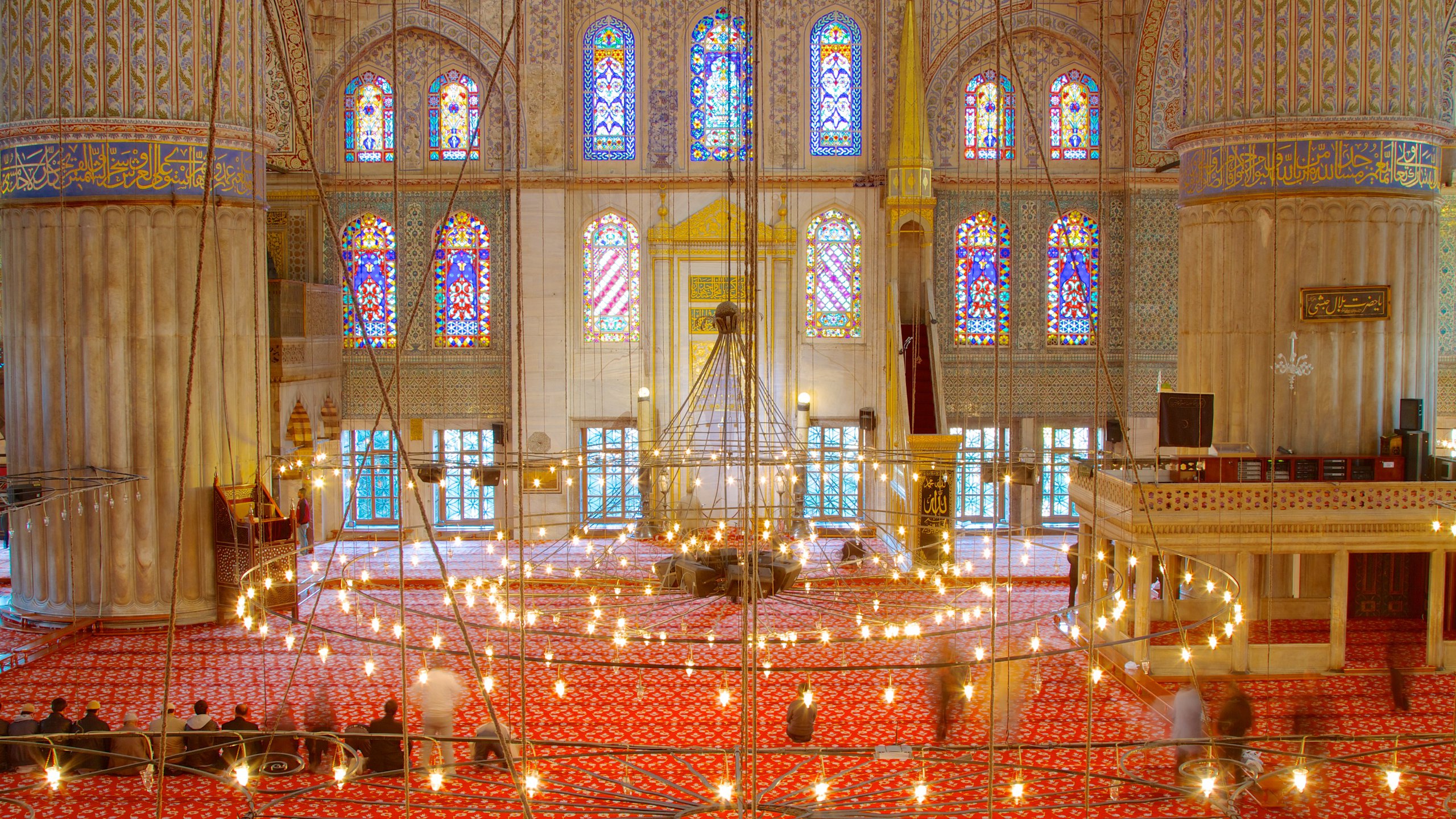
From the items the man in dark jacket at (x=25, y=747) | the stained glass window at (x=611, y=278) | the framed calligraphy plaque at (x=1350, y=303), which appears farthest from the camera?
the stained glass window at (x=611, y=278)

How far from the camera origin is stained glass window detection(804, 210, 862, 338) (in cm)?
1307

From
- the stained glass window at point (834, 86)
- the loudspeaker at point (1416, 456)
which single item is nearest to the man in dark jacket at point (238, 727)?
the loudspeaker at point (1416, 456)

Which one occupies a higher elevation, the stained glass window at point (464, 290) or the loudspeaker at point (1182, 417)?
the stained glass window at point (464, 290)

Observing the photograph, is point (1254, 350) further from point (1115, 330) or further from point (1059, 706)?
point (1115, 330)

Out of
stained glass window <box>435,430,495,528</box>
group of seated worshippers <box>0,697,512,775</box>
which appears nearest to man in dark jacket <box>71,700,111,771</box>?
group of seated worshippers <box>0,697,512,775</box>

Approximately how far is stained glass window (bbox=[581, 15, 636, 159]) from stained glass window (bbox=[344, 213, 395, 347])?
2.30 m

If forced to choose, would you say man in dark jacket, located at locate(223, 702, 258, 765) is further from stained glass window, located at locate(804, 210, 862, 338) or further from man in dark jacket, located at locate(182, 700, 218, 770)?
stained glass window, located at locate(804, 210, 862, 338)

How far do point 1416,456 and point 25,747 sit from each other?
8.60m

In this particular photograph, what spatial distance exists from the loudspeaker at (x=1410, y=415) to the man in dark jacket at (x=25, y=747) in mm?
8592

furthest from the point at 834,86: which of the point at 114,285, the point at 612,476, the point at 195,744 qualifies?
the point at 195,744

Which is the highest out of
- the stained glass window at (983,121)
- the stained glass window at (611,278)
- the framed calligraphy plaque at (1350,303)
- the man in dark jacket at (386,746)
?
the stained glass window at (983,121)

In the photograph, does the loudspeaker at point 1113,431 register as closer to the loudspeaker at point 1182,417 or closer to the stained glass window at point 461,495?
the loudspeaker at point 1182,417

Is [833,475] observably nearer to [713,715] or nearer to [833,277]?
[833,277]

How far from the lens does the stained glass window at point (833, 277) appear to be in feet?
42.9
